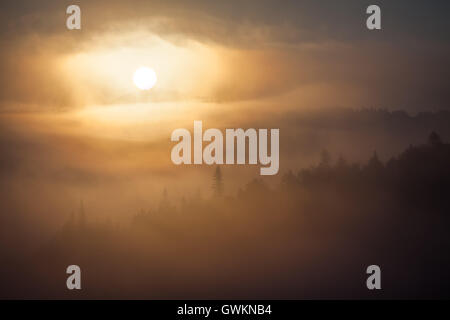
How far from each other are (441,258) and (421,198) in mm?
858

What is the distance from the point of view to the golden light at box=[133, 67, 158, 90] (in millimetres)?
6574

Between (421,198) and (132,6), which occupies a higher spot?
(132,6)

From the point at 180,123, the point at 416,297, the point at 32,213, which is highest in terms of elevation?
the point at 180,123

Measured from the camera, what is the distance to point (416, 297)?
6.50 metres

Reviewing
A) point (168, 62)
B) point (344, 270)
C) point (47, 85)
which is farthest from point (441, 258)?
point (47, 85)

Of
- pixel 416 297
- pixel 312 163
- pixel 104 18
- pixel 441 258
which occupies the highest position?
pixel 104 18

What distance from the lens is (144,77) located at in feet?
21.6

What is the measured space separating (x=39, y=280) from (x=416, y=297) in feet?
16.5

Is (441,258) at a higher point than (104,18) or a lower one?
lower

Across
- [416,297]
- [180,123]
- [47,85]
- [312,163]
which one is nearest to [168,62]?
[180,123]

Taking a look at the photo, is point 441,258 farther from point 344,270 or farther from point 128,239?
point 128,239

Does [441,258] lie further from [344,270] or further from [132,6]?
[132,6]

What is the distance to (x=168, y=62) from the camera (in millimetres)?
6625

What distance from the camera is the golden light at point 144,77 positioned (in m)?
6.57
